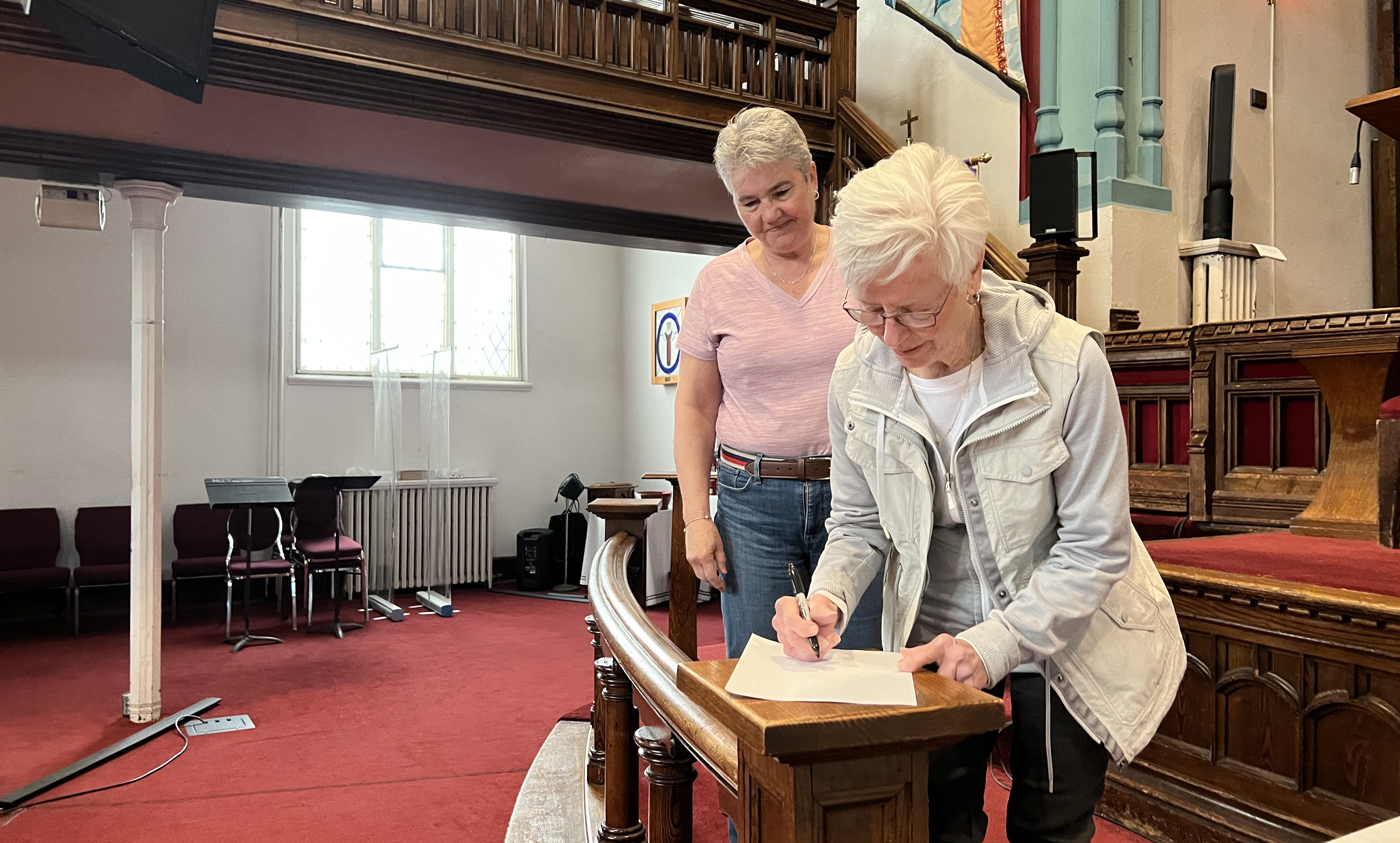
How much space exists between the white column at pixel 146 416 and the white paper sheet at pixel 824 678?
439 cm

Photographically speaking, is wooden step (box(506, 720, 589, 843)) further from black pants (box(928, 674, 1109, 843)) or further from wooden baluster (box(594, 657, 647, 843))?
black pants (box(928, 674, 1109, 843))

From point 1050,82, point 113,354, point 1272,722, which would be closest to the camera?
point 1272,722

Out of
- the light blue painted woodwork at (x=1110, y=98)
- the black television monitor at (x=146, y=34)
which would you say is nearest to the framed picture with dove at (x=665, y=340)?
the light blue painted woodwork at (x=1110, y=98)

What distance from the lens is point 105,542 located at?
286 inches

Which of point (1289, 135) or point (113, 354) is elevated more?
point (1289, 135)

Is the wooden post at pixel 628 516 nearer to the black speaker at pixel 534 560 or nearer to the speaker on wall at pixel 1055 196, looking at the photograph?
the speaker on wall at pixel 1055 196

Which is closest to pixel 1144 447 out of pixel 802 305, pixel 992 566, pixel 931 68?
pixel 931 68

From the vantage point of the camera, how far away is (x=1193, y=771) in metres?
2.56

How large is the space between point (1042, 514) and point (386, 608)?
7007mm

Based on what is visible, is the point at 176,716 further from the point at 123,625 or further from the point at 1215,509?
the point at 1215,509

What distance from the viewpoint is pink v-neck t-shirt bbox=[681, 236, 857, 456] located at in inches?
72.1

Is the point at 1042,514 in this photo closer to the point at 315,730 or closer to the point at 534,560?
the point at 315,730

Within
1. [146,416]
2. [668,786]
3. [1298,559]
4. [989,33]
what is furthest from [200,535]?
[1298,559]

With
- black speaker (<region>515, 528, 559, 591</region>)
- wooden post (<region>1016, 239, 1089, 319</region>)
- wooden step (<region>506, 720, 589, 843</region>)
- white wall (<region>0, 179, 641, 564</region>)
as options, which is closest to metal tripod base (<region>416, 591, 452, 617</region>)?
black speaker (<region>515, 528, 559, 591</region>)
